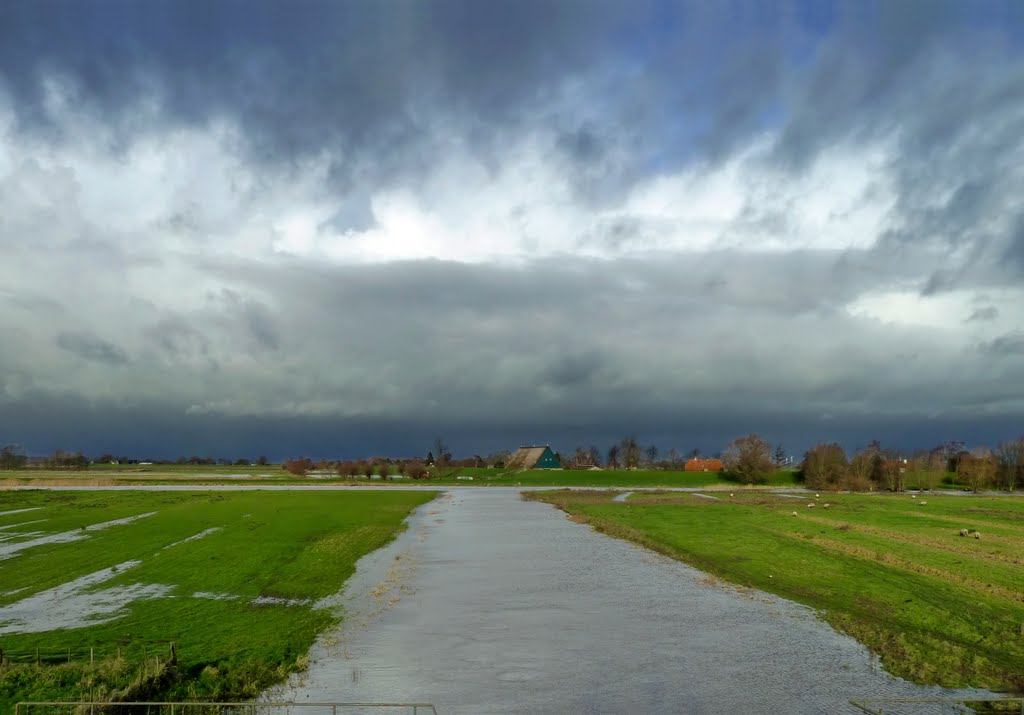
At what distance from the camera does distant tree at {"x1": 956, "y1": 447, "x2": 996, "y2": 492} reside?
11594cm

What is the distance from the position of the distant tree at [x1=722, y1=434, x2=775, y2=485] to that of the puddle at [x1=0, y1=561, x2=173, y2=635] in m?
114

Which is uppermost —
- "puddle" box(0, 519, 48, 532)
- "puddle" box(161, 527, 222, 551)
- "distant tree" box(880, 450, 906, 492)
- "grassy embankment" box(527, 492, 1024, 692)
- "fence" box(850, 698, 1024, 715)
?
"distant tree" box(880, 450, 906, 492)

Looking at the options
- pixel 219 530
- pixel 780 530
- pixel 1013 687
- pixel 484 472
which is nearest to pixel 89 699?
pixel 1013 687

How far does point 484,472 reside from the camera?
16725 cm

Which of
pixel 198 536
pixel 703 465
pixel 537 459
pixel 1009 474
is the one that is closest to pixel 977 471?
pixel 1009 474

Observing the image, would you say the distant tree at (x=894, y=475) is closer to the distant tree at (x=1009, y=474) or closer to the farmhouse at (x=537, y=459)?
the distant tree at (x=1009, y=474)

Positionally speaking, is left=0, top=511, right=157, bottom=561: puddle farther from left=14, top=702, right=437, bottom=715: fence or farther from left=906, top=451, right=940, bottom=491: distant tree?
left=906, top=451, right=940, bottom=491: distant tree

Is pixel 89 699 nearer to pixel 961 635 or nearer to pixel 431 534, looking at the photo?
pixel 961 635

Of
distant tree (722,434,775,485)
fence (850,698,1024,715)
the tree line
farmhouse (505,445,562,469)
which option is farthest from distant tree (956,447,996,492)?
fence (850,698,1024,715)

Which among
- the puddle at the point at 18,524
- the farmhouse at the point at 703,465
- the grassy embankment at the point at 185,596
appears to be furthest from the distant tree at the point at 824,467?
the puddle at the point at 18,524

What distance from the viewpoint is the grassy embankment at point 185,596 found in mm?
13898

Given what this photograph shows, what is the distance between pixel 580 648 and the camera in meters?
17.3

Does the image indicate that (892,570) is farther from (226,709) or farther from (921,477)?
(921,477)

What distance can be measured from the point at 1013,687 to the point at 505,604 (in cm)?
1331
